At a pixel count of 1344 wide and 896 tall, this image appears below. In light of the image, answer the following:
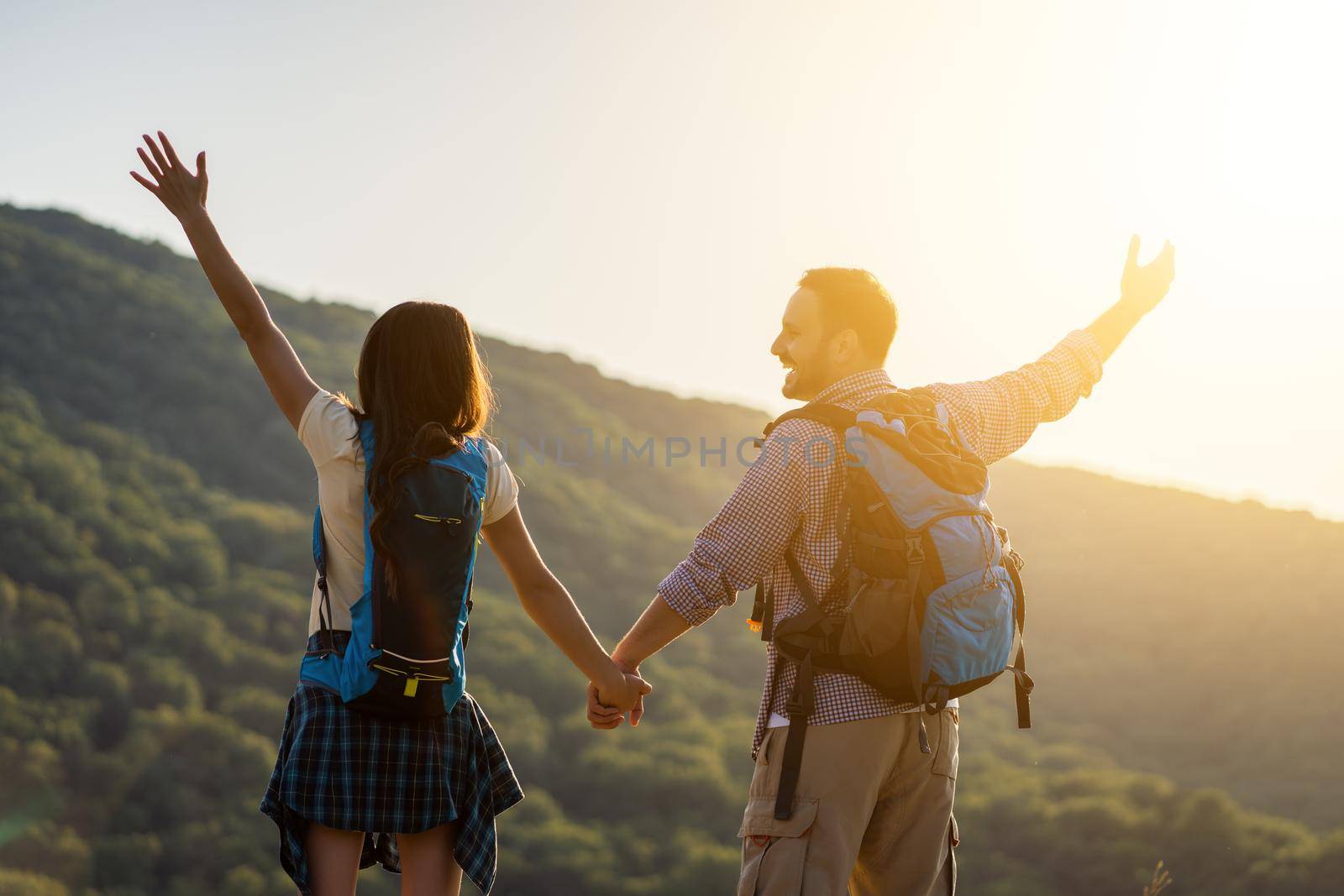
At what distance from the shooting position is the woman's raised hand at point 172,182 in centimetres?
256

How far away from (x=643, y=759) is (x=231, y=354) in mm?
13832

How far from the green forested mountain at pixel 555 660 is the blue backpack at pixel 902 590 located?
41.3ft

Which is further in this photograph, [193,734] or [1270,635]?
[1270,635]

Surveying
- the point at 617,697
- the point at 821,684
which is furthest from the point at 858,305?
the point at 617,697

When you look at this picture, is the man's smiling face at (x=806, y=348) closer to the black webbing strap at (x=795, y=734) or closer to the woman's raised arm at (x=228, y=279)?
the black webbing strap at (x=795, y=734)

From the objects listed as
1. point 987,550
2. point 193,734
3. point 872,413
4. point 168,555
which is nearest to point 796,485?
point 872,413

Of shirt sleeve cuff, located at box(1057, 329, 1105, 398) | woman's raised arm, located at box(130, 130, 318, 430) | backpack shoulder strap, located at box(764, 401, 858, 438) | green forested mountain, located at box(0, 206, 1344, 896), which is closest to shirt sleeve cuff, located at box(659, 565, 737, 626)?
backpack shoulder strap, located at box(764, 401, 858, 438)

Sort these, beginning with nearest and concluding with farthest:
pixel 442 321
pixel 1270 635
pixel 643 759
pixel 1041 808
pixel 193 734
Answer: pixel 442 321 < pixel 193 734 < pixel 1041 808 < pixel 643 759 < pixel 1270 635

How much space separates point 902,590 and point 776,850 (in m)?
0.65

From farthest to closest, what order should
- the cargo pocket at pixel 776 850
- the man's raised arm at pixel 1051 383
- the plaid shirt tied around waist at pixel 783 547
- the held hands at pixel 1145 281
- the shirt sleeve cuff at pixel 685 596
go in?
the held hands at pixel 1145 281, the man's raised arm at pixel 1051 383, the shirt sleeve cuff at pixel 685 596, the plaid shirt tied around waist at pixel 783 547, the cargo pocket at pixel 776 850

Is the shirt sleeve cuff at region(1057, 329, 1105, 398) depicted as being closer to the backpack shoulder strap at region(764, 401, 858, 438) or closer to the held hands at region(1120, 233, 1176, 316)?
the held hands at region(1120, 233, 1176, 316)

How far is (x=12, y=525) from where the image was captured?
1716 centimetres

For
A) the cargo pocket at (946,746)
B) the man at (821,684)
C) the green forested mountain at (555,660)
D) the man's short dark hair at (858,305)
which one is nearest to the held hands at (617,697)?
the man at (821,684)

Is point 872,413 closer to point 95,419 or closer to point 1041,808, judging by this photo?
point 1041,808
